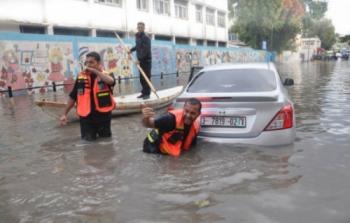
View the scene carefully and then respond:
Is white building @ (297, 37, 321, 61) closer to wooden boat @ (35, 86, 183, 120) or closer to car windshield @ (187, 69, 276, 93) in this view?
wooden boat @ (35, 86, 183, 120)

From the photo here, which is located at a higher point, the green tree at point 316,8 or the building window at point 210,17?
the green tree at point 316,8

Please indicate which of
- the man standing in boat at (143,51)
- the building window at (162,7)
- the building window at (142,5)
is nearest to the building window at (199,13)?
the building window at (162,7)

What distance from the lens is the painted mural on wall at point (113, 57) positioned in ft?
70.5

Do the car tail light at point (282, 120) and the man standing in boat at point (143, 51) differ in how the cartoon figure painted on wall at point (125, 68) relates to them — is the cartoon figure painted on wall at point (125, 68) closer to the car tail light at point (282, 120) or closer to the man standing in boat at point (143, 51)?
the man standing in boat at point (143, 51)

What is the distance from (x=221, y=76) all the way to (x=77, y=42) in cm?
1504

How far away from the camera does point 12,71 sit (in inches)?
655

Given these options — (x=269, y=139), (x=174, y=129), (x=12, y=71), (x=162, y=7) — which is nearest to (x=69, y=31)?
(x=12, y=71)

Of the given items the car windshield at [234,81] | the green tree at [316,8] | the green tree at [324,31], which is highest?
the green tree at [316,8]

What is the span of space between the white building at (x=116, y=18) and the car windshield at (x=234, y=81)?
54.4ft

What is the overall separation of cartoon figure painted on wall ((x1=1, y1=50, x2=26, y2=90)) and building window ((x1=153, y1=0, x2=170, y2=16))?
806 inches

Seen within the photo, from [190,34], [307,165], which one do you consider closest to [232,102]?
[307,165]

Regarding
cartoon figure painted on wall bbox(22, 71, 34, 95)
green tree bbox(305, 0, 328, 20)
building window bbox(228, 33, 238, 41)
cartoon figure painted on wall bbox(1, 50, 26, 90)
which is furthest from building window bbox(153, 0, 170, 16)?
green tree bbox(305, 0, 328, 20)

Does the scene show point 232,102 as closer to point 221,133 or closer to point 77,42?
point 221,133

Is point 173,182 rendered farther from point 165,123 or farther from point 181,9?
point 181,9
